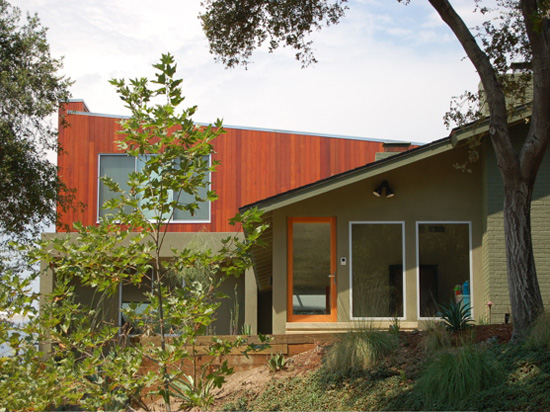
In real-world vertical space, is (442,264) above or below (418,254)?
below

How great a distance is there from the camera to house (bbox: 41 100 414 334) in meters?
19.2

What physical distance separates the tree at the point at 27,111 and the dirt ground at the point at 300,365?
7064 mm

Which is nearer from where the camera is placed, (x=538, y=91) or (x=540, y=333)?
(x=540, y=333)

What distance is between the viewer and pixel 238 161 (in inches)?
770

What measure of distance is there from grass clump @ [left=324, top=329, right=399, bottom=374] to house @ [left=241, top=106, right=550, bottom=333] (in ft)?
9.21

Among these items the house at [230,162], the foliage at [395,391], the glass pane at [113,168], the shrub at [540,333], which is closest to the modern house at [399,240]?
the foliage at [395,391]

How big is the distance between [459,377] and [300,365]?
3.00 metres

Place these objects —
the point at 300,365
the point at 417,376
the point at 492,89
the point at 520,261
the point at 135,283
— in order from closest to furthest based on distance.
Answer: the point at 135,283
the point at 417,376
the point at 520,261
the point at 492,89
the point at 300,365

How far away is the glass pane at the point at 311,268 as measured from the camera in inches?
520

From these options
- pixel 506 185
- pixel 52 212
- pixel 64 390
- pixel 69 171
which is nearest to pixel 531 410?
pixel 506 185

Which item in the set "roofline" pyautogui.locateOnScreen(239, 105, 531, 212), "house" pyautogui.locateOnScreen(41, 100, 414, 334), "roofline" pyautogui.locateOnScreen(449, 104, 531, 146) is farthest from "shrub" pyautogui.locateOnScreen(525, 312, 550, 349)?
"house" pyautogui.locateOnScreen(41, 100, 414, 334)

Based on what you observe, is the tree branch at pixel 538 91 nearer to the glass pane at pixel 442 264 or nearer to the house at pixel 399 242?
the house at pixel 399 242

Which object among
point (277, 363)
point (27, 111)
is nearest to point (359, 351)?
point (277, 363)

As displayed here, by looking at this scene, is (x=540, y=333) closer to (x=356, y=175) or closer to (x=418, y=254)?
(x=418, y=254)
